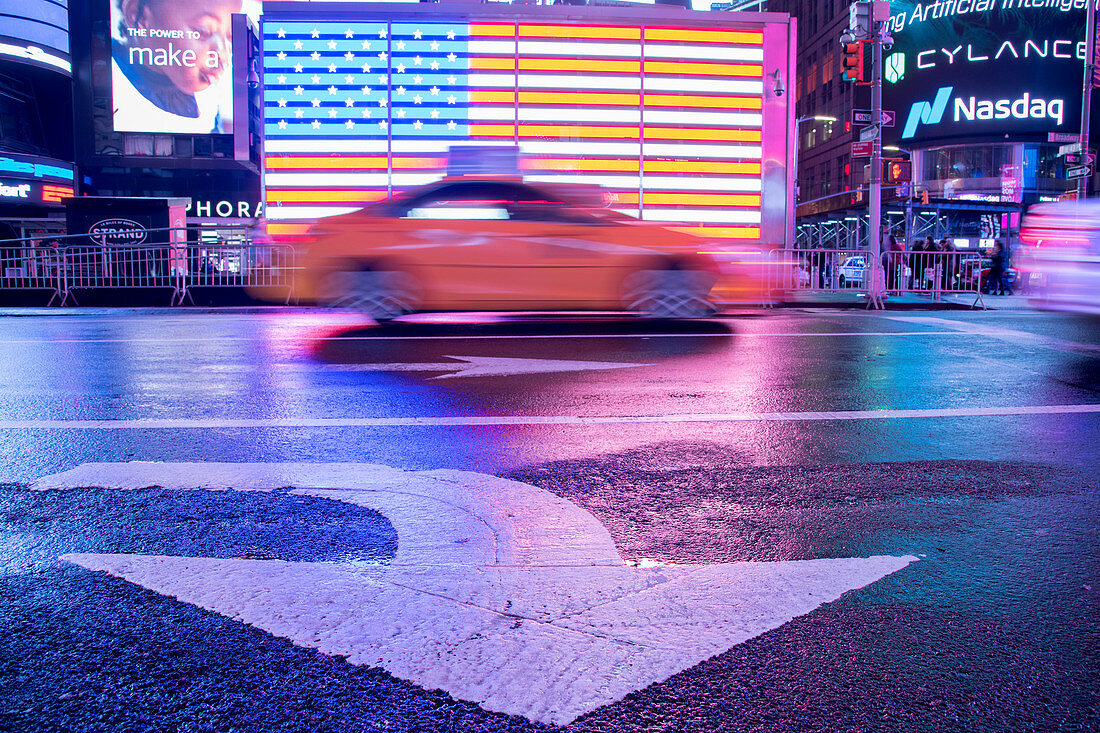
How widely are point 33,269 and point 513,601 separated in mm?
18917

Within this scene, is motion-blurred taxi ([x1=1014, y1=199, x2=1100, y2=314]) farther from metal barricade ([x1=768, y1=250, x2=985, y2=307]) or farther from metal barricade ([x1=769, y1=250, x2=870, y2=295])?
metal barricade ([x1=768, y1=250, x2=985, y2=307])

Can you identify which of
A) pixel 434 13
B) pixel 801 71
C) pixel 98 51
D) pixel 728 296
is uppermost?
pixel 801 71

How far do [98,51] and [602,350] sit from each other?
1938 inches

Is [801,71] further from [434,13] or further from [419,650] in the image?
[419,650]

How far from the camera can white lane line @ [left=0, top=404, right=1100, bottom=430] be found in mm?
4750

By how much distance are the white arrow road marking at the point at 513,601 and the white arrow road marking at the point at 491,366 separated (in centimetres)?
370

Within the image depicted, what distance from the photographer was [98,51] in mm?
46250

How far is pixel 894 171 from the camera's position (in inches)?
693

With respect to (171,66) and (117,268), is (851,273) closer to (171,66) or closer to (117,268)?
(117,268)

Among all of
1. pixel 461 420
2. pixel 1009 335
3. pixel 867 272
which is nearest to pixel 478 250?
pixel 461 420

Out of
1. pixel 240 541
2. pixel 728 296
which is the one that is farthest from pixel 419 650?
pixel 728 296

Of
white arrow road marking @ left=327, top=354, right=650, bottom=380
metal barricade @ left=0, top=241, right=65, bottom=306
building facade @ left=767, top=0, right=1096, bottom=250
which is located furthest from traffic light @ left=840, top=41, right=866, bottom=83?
building facade @ left=767, top=0, right=1096, bottom=250

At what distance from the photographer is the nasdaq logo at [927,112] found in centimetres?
4825

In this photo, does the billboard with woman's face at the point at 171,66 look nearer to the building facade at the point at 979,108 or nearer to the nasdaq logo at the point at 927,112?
the building facade at the point at 979,108
